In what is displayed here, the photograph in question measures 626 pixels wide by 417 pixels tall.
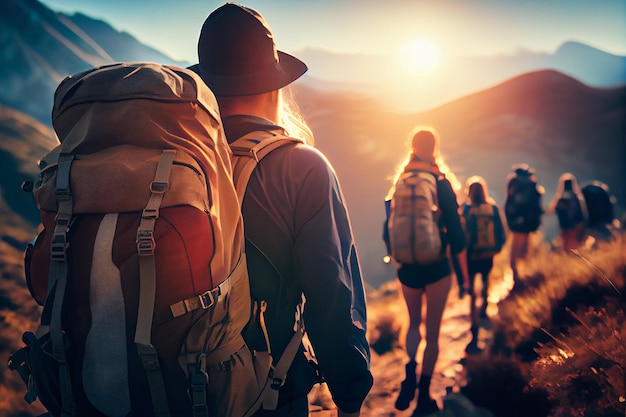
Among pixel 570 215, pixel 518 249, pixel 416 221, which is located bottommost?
pixel 518 249

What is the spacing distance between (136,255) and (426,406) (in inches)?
139

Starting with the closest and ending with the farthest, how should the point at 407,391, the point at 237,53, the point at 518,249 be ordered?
the point at 237,53 → the point at 407,391 → the point at 518,249

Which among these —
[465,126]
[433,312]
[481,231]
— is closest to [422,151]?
[433,312]

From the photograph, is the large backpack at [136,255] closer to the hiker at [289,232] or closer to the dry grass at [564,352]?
the hiker at [289,232]

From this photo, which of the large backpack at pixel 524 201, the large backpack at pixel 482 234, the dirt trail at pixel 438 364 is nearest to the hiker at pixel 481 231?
the large backpack at pixel 482 234

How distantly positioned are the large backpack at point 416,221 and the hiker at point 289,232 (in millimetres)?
2089

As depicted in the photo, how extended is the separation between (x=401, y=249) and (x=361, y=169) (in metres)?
34.8

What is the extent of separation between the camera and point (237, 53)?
1492 mm

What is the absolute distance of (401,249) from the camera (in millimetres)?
3512

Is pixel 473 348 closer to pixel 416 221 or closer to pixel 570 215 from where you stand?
pixel 416 221

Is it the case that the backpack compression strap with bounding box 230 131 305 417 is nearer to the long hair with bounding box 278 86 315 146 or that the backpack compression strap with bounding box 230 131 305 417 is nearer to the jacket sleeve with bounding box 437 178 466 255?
the long hair with bounding box 278 86 315 146

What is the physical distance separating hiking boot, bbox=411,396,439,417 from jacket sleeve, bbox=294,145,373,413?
2.79 m

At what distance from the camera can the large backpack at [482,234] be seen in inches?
225

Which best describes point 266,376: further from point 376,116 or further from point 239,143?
point 376,116
